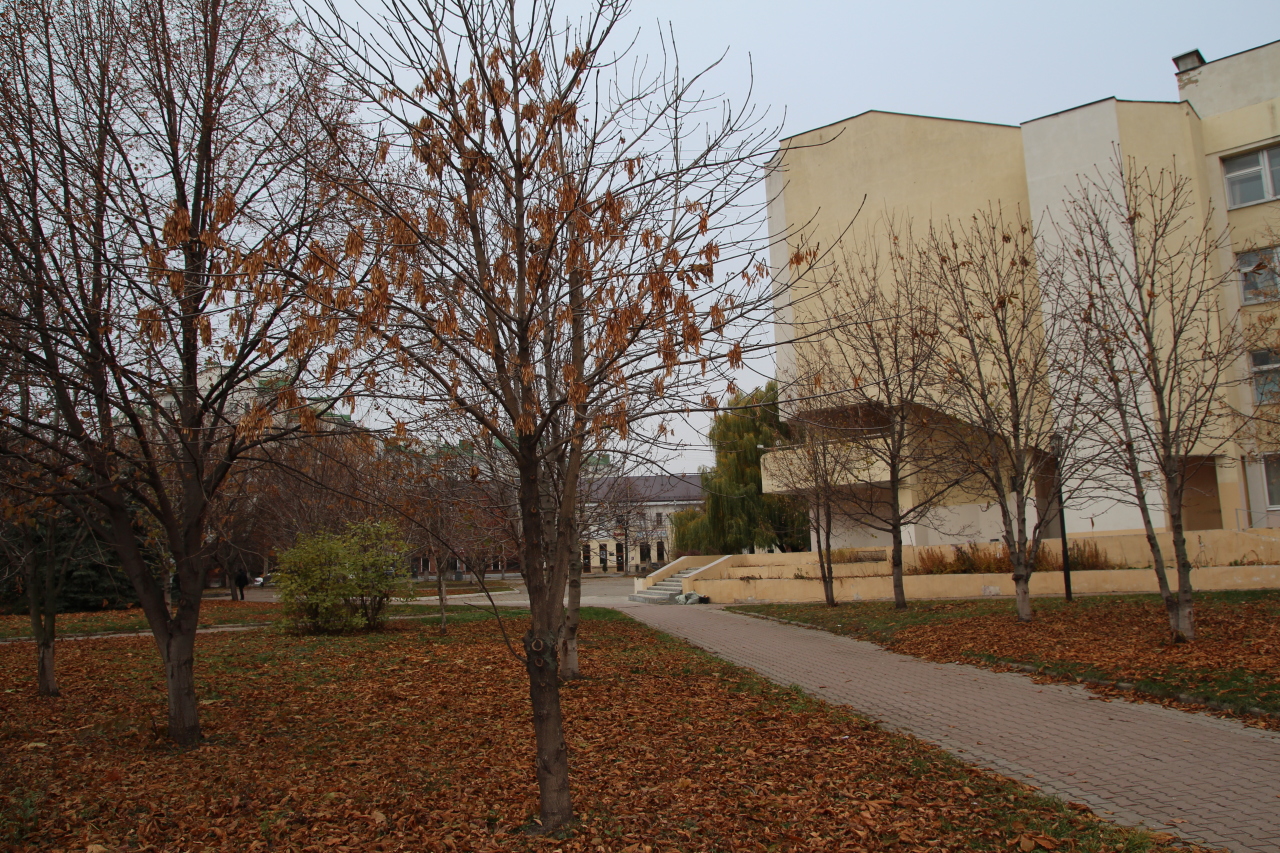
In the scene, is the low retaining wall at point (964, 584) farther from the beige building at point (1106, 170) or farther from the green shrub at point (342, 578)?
the green shrub at point (342, 578)

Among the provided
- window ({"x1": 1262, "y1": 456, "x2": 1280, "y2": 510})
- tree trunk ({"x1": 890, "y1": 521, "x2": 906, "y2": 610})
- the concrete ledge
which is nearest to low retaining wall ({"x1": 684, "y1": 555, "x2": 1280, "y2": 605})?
the concrete ledge

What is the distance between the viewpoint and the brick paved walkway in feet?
17.7

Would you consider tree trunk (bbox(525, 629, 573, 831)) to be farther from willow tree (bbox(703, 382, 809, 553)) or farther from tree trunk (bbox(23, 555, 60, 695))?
willow tree (bbox(703, 382, 809, 553))

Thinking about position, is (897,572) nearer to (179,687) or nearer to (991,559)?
(991,559)

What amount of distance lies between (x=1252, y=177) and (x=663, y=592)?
76.5 feet

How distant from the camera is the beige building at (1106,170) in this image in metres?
25.0

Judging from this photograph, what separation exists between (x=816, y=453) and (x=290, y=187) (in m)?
15.4

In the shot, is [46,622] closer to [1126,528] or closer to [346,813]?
[346,813]

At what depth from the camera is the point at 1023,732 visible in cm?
778

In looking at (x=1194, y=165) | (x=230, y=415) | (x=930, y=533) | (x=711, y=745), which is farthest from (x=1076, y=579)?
(x=230, y=415)

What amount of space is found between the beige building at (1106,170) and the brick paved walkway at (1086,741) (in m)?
13.1

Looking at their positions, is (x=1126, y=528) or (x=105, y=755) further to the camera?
(x=1126, y=528)

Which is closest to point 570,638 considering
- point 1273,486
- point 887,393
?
point 887,393

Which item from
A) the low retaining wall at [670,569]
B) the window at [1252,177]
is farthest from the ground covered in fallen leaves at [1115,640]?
the window at [1252,177]
